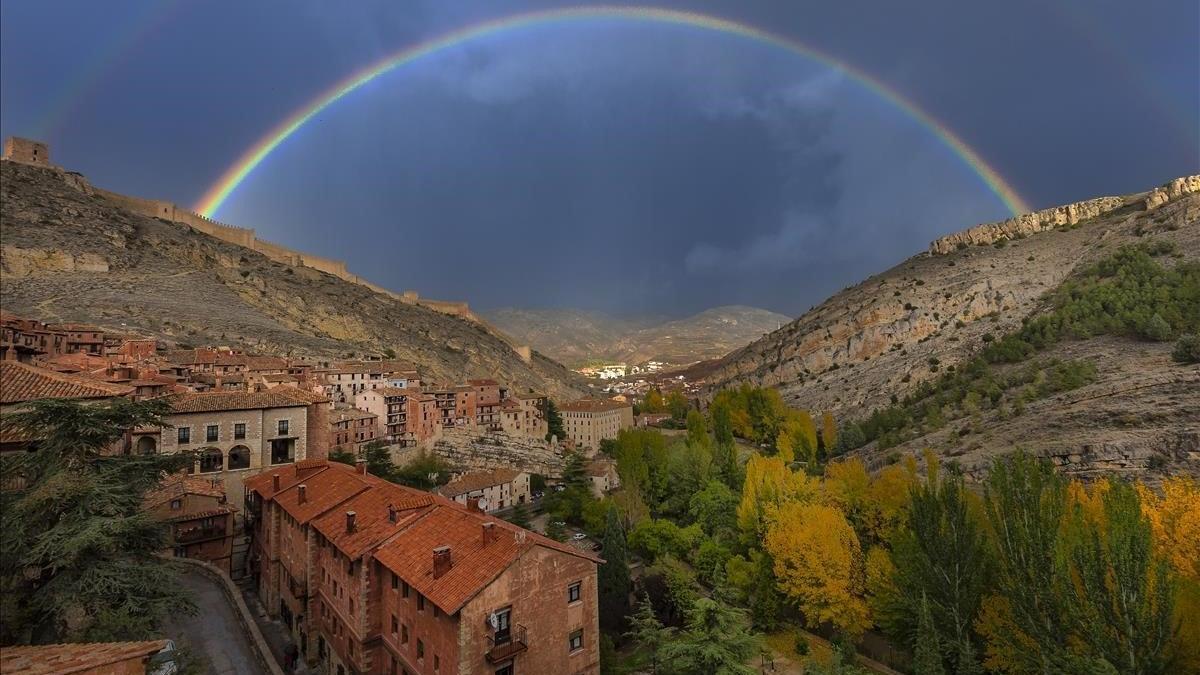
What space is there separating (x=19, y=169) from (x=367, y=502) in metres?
109

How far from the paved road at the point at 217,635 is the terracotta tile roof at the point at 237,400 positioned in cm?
973

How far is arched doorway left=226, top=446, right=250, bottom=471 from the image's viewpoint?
2850cm

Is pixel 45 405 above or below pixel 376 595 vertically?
above

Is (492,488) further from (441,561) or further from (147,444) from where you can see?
(441,561)

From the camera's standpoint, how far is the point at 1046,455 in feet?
101

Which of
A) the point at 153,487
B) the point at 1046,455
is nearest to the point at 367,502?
the point at 153,487

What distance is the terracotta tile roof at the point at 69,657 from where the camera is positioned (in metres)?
7.38

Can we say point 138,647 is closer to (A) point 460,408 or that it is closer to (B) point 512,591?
(B) point 512,591

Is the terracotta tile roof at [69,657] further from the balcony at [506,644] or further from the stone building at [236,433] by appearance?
the stone building at [236,433]

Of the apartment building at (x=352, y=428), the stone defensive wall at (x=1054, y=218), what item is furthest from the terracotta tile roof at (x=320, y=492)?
the stone defensive wall at (x=1054, y=218)

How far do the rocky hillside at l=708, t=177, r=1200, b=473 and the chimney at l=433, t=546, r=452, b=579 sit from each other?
32.5 m

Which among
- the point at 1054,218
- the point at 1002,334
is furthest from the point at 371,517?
the point at 1054,218

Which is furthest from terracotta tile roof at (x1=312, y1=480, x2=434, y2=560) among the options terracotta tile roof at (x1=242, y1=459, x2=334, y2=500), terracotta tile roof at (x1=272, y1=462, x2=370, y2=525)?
terracotta tile roof at (x1=242, y1=459, x2=334, y2=500)

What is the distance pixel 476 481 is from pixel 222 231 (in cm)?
9861
